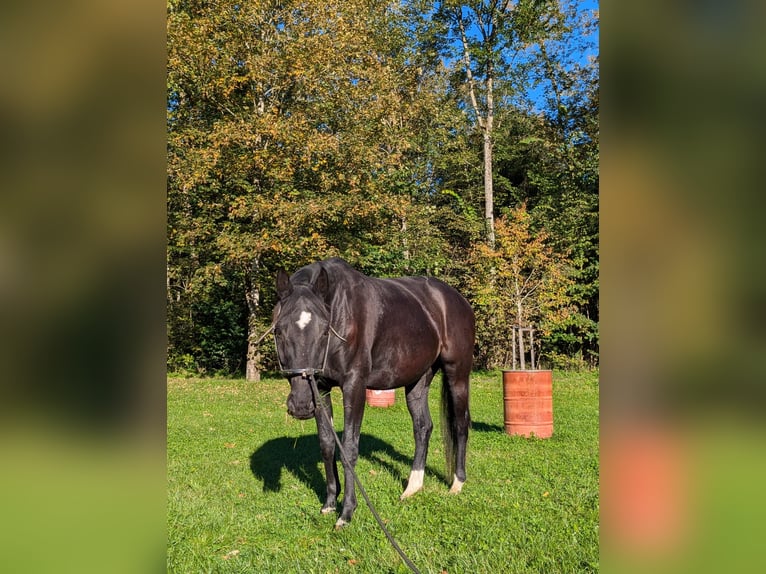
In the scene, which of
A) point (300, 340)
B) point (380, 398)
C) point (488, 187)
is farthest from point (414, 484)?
point (488, 187)

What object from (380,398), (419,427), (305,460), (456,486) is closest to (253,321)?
(380,398)

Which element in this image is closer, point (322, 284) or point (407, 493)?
point (322, 284)

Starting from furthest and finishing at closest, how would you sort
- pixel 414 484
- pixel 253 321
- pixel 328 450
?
pixel 253 321 → pixel 414 484 → pixel 328 450

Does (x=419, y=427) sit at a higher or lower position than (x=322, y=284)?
lower

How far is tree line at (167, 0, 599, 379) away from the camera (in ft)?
56.9

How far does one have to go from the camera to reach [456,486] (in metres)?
5.78

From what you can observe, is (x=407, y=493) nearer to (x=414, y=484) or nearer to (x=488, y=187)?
(x=414, y=484)

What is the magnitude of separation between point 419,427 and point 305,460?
196cm
